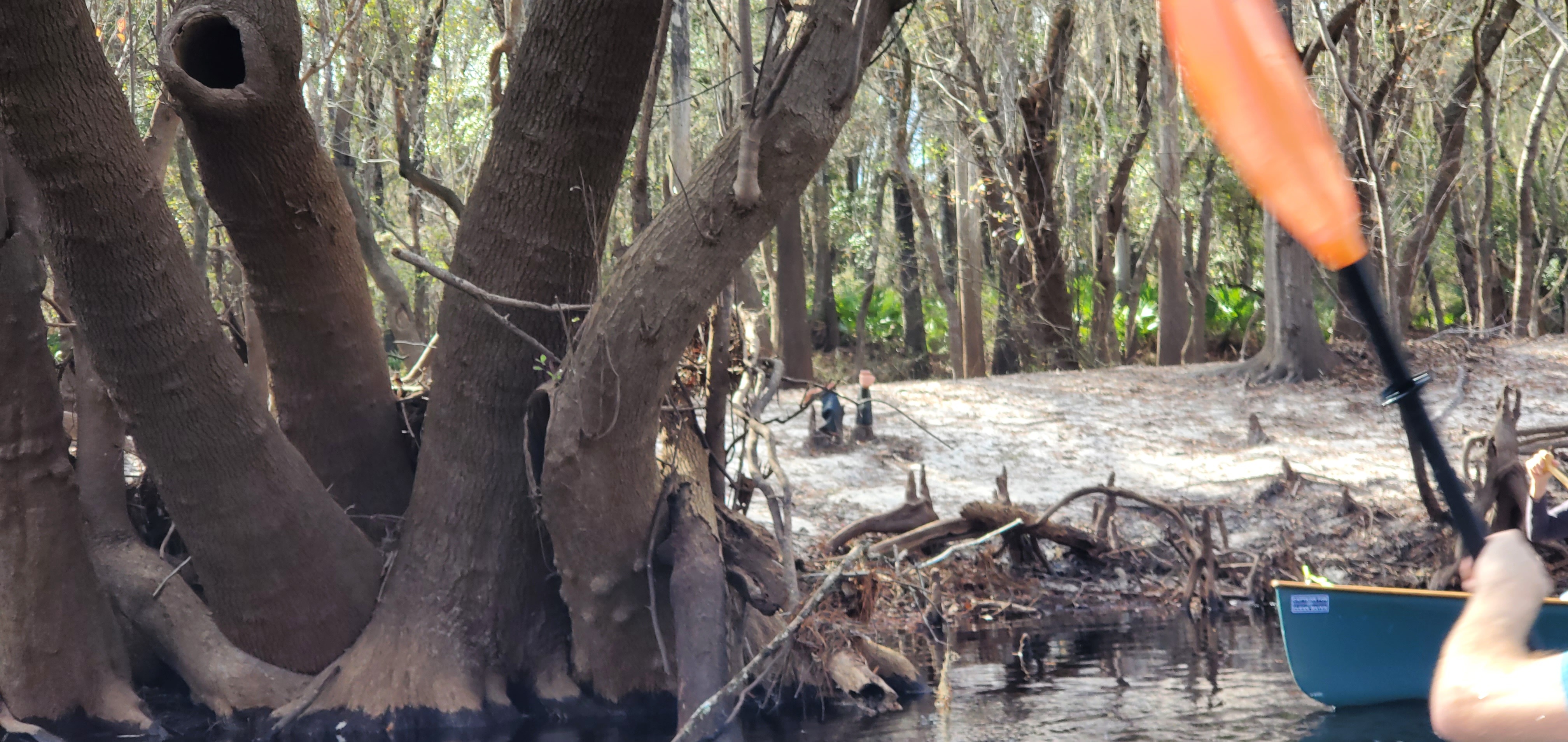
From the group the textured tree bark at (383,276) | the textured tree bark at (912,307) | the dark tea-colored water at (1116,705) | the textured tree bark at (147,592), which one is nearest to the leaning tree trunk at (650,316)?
the dark tea-colored water at (1116,705)

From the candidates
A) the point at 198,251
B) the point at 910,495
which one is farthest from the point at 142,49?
the point at 910,495

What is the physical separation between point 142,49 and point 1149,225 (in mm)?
21147

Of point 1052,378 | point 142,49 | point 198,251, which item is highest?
point 142,49

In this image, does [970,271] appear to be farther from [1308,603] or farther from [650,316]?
[650,316]

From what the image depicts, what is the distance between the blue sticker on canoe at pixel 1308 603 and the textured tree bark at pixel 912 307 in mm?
19405

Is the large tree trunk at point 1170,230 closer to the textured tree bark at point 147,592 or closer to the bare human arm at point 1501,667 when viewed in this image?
the textured tree bark at point 147,592

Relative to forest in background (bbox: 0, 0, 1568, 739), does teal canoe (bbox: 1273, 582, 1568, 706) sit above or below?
below

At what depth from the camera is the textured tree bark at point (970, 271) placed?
2222 centimetres

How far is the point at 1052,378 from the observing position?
19.3 meters

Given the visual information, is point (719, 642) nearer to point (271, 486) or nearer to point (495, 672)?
point (495, 672)

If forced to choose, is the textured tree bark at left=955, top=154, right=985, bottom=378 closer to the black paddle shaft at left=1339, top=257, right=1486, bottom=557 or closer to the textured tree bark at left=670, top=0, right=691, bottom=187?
the textured tree bark at left=670, top=0, right=691, bottom=187

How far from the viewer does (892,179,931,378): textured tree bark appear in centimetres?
2812

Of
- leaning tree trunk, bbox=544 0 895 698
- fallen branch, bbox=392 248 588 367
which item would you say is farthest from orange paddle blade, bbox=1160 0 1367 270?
fallen branch, bbox=392 248 588 367

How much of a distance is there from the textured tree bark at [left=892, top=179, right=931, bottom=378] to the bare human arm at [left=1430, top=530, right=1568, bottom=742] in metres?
25.8
